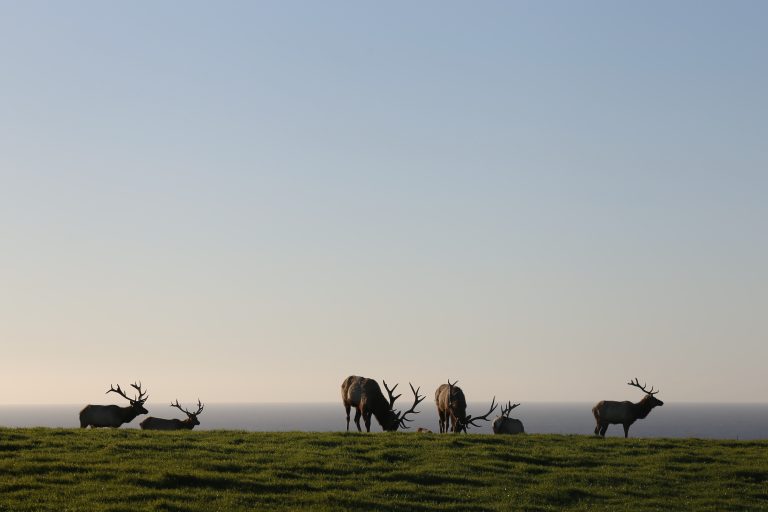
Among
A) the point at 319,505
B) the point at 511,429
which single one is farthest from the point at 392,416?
the point at 319,505

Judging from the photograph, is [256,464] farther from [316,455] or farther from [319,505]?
[319,505]

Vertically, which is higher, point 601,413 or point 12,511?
point 601,413

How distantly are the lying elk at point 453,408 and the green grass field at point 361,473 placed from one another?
9217 mm

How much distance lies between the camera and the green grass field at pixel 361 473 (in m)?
22.2

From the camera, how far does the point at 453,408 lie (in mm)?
42531

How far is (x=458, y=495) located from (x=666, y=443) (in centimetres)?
1205

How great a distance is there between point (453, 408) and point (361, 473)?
56.8 feet

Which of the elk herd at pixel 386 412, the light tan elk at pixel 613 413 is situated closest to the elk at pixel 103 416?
the elk herd at pixel 386 412

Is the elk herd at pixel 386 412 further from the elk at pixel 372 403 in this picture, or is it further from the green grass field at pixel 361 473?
the green grass field at pixel 361 473

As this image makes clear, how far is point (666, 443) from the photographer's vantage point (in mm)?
33000

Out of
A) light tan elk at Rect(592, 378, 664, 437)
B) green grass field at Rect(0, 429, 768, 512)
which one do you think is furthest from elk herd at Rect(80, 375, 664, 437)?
green grass field at Rect(0, 429, 768, 512)

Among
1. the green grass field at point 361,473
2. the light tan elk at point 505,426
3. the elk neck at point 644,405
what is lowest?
the green grass field at point 361,473

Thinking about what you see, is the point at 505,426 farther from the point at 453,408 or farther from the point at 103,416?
the point at 103,416

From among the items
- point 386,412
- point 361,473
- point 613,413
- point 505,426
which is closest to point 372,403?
point 386,412
